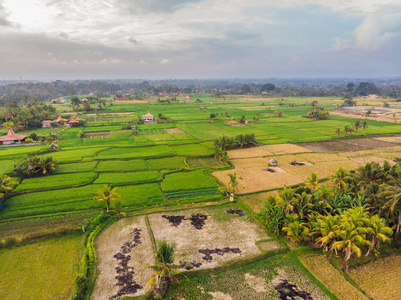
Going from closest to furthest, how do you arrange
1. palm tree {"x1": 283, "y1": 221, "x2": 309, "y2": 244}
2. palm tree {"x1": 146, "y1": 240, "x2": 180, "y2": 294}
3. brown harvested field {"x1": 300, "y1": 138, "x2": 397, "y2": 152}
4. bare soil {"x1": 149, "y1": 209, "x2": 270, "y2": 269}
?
palm tree {"x1": 146, "y1": 240, "x2": 180, "y2": 294}, bare soil {"x1": 149, "y1": 209, "x2": 270, "y2": 269}, palm tree {"x1": 283, "y1": 221, "x2": 309, "y2": 244}, brown harvested field {"x1": 300, "y1": 138, "x2": 397, "y2": 152}

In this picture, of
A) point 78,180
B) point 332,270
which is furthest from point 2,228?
point 332,270

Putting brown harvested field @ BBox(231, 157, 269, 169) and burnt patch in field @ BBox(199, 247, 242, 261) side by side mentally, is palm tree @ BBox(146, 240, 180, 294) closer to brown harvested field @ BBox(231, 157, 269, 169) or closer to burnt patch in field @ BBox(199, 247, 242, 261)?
burnt patch in field @ BBox(199, 247, 242, 261)

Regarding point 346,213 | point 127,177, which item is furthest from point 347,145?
point 127,177

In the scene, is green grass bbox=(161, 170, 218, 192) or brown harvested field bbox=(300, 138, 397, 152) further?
brown harvested field bbox=(300, 138, 397, 152)

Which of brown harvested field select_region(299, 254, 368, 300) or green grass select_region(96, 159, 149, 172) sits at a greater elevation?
green grass select_region(96, 159, 149, 172)

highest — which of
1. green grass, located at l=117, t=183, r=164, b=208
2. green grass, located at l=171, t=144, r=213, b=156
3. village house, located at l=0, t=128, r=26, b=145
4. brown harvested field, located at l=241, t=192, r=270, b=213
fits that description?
village house, located at l=0, t=128, r=26, b=145

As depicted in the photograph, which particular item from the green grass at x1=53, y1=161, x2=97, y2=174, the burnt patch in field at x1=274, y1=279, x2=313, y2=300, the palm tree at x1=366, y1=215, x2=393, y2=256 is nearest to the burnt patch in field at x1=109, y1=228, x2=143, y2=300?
the burnt patch in field at x1=274, y1=279, x2=313, y2=300
